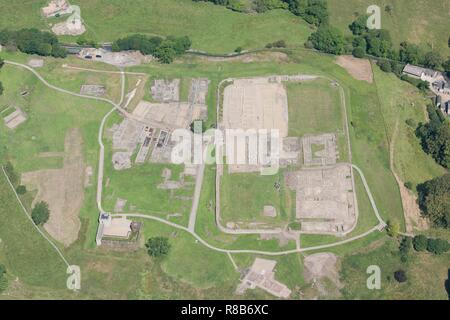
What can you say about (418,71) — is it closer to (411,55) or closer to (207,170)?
(411,55)

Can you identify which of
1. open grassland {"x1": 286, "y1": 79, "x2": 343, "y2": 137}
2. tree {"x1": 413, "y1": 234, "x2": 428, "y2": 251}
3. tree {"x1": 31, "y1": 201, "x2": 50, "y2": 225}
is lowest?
tree {"x1": 31, "y1": 201, "x2": 50, "y2": 225}

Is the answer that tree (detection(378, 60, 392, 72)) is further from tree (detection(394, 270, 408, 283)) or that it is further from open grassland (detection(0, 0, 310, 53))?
tree (detection(394, 270, 408, 283))

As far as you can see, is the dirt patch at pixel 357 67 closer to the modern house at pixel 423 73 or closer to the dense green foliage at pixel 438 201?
the modern house at pixel 423 73

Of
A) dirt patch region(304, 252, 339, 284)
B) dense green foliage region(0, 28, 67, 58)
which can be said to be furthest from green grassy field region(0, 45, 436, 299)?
dense green foliage region(0, 28, 67, 58)

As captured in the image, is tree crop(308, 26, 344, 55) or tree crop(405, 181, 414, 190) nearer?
tree crop(405, 181, 414, 190)

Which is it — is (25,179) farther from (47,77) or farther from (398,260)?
(398,260)

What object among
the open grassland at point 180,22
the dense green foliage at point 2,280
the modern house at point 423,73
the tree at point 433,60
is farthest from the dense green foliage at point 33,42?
the tree at point 433,60

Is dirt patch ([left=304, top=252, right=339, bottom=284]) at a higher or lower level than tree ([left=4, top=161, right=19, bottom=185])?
higher
